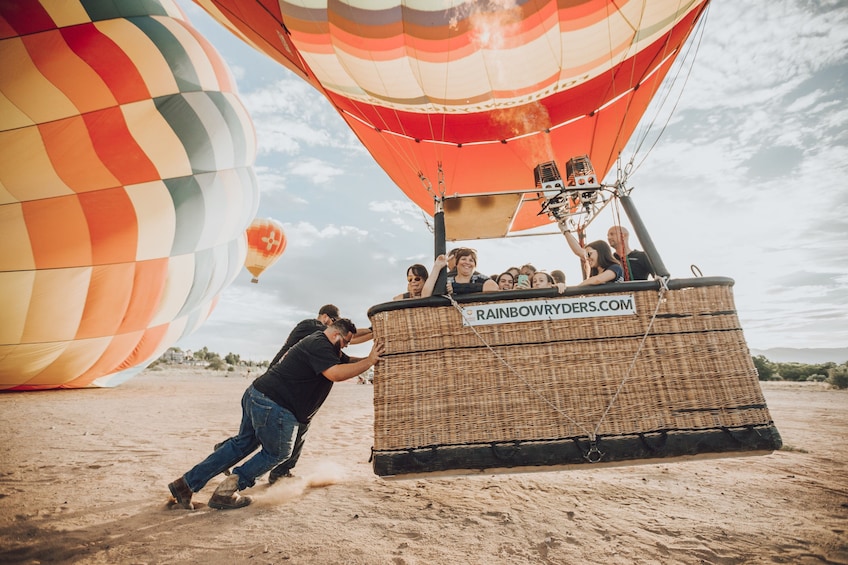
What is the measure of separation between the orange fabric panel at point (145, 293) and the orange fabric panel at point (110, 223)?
1.42 ft

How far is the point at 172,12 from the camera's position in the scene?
725 centimetres

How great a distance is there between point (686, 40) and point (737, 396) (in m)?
4.73

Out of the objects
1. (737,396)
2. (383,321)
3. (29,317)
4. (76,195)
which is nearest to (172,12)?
(76,195)

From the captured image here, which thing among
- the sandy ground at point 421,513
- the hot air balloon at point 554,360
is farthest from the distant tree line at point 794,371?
the hot air balloon at point 554,360

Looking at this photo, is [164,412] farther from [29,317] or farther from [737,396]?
[737,396]

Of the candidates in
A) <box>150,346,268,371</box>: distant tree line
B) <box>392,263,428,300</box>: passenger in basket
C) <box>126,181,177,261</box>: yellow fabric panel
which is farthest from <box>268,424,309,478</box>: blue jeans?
<box>150,346,268,371</box>: distant tree line

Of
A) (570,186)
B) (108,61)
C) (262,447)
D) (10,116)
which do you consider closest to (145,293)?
(10,116)

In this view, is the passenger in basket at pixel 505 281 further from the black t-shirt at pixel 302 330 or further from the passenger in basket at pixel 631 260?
the black t-shirt at pixel 302 330

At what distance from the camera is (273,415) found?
2805mm

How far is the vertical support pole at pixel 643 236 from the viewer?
2324mm

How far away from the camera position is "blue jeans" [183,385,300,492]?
Answer: 2781 mm

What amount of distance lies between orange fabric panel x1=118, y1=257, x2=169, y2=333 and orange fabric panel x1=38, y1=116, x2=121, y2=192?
1.50m

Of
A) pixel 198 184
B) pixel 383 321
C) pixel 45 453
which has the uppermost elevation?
pixel 198 184

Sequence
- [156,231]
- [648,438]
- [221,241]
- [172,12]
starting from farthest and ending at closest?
[221,241] < [172,12] < [156,231] < [648,438]
